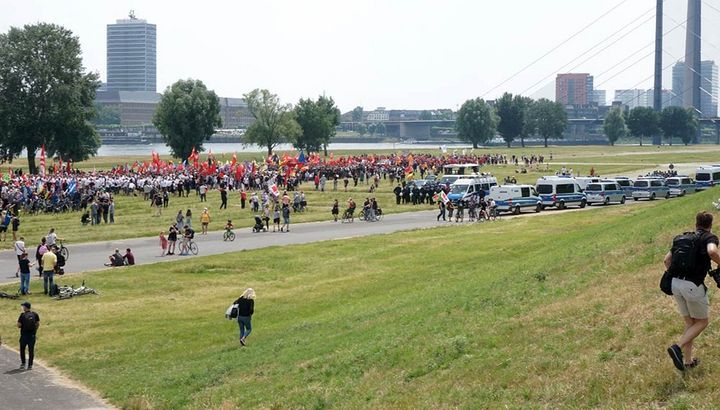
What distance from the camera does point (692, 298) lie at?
12.0m

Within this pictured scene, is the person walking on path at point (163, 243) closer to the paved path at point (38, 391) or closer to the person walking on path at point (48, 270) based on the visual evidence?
the person walking on path at point (48, 270)

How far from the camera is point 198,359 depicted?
75.9 feet

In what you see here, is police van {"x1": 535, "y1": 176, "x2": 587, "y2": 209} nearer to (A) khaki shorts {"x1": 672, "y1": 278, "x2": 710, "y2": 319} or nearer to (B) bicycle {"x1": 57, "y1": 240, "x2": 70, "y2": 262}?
(B) bicycle {"x1": 57, "y1": 240, "x2": 70, "y2": 262}

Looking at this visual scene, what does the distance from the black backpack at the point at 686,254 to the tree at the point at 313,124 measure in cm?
14605

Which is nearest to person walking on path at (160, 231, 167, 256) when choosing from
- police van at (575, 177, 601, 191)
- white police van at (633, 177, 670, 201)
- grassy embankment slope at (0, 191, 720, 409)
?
grassy embankment slope at (0, 191, 720, 409)

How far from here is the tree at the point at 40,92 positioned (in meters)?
110

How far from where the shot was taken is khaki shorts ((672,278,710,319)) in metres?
12.0

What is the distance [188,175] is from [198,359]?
61275 mm

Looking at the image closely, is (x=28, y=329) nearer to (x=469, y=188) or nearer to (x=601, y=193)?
(x=469, y=188)

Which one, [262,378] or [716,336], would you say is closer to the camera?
[716,336]

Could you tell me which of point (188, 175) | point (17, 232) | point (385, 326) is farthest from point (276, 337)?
point (188, 175)

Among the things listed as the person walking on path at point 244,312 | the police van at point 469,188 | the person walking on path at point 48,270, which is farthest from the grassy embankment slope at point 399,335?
the police van at point 469,188

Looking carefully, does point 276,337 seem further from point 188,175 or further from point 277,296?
point 188,175

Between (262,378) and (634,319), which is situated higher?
(634,319)
